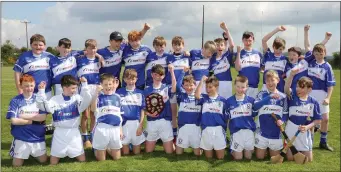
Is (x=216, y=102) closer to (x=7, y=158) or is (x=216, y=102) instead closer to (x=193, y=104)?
(x=193, y=104)

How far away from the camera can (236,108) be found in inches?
239

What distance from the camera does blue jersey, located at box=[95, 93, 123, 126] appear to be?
19.5ft

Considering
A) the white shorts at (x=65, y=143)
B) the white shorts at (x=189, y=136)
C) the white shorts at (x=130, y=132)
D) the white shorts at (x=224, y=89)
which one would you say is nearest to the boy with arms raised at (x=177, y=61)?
the white shorts at (x=189, y=136)

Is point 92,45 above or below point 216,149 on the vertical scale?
above

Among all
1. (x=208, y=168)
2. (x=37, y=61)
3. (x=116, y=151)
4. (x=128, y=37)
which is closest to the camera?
(x=208, y=168)

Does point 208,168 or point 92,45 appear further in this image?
point 92,45

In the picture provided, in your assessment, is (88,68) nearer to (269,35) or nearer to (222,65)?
(222,65)

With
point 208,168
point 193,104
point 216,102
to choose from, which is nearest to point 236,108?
point 216,102

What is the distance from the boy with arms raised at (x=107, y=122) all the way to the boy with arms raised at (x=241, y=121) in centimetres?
192

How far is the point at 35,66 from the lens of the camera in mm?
6500

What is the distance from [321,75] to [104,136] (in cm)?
433

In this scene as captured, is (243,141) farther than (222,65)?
No

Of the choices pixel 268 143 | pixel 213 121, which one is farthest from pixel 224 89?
pixel 268 143

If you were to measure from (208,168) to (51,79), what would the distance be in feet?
11.1
